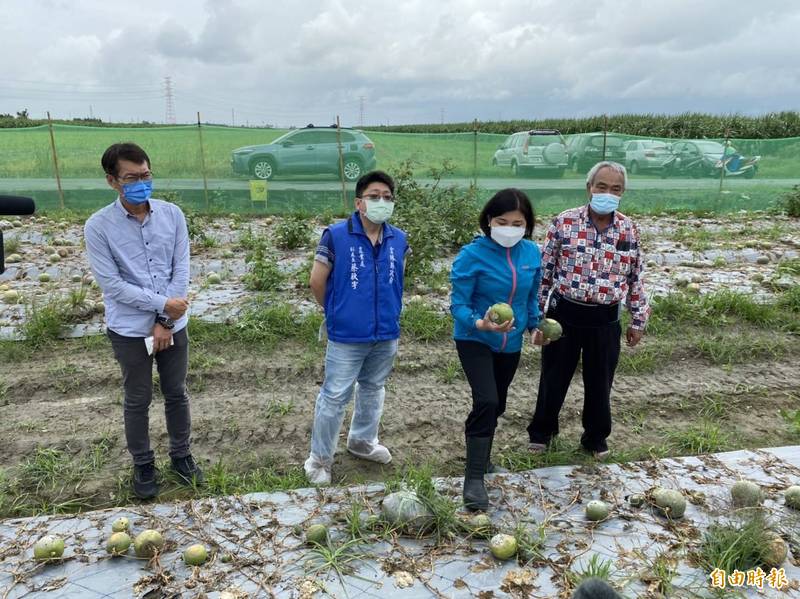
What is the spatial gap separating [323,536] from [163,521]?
849 millimetres

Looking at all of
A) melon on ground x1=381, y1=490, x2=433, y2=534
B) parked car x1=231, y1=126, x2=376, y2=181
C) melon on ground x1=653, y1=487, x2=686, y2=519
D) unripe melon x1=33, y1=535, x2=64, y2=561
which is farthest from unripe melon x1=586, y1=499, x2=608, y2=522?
parked car x1=231, y1=126, x2=376, y2=181

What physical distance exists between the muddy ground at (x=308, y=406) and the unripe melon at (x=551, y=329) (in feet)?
2.90

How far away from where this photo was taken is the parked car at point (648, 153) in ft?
44.9

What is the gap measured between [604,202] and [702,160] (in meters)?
12.3

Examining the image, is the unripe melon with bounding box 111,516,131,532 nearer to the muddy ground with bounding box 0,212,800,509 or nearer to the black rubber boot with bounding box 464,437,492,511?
the muddy ground with bounding box 0,212,800,509

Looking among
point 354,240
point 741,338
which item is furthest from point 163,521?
point 741,338

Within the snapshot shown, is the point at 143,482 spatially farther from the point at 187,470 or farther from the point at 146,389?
the point at 146,389

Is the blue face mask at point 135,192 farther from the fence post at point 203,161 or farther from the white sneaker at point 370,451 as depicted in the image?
the fence post at point 203,161

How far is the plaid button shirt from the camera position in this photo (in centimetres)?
337

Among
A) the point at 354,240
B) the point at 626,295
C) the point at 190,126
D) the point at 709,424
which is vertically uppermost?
the point at 190,126

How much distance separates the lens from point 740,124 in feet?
90.7

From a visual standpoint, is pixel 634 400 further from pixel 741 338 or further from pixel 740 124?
pixel 740 124

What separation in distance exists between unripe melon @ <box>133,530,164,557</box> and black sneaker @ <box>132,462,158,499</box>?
24.0 inches

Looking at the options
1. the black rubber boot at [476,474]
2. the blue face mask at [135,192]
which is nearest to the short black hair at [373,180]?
the blue face mask at [135,192]
